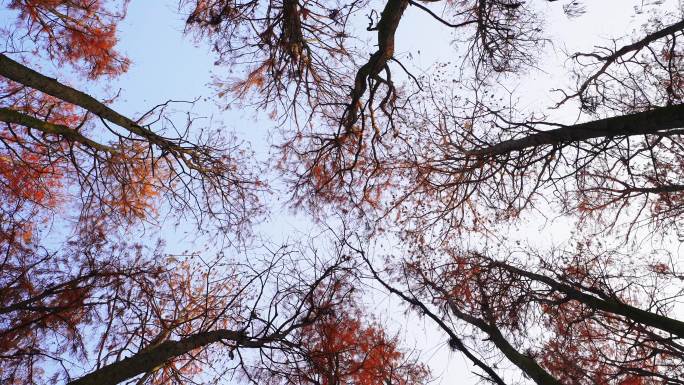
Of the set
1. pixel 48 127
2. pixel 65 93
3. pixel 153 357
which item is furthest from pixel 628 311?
pixel 48 127

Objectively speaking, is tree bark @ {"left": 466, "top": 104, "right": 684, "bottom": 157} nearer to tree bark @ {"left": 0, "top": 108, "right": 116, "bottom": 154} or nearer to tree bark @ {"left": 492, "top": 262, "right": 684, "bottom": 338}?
tree bark @ {"left": 492, "top": 262, "right": 684, "bottom": 338}

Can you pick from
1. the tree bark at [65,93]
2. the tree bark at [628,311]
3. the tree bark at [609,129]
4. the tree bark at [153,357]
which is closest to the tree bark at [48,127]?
the tree bark at [65,93]

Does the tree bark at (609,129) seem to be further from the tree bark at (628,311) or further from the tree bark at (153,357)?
the tree bark at (153,357)

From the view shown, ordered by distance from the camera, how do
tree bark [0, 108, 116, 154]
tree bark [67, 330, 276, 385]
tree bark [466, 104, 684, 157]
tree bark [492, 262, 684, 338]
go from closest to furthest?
tree bark [67, 330, 276, 385]
tree bark [492, 262, 684, 338]
tree bark [466, 104, 684, 157]
tree bark [0, 108, 116, 154]

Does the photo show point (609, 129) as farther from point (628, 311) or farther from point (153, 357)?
point (153, 357)

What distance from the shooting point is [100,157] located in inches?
246

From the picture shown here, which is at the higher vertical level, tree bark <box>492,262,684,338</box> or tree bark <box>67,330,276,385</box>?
tree bark <box>67,330,276,385</box>

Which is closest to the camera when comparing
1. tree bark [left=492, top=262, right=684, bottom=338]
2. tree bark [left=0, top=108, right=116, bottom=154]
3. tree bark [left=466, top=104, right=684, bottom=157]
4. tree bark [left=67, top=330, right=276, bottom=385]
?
tree bark [left=67, top=330, right=276, bottom=385]

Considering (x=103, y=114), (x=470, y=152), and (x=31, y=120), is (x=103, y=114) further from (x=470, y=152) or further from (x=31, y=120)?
(x=470, y=152)

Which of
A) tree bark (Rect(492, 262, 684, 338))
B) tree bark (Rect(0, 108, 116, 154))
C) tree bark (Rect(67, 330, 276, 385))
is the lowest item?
tree bark (Rect(492, 262, 684, 338))

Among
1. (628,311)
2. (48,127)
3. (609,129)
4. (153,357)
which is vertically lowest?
(628,311)

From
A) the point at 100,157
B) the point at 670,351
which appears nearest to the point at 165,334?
the point at 100,157

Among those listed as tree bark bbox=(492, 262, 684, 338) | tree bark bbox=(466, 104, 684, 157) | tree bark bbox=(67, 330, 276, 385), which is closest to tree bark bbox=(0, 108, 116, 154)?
tree bark bbox=(67, 330, 276, 385)

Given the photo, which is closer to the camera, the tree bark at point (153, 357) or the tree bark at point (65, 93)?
the tree bark at point (153, 357)
